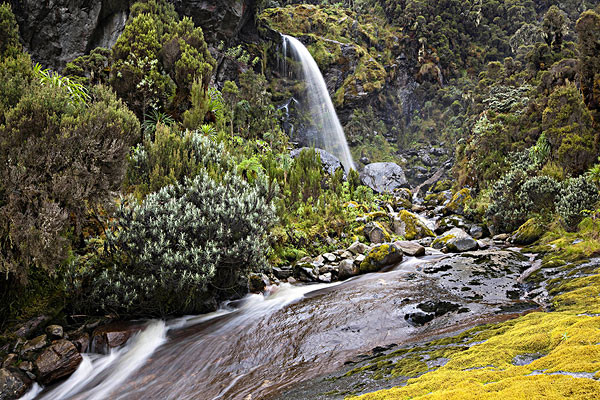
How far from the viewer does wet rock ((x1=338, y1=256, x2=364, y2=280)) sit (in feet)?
36.4

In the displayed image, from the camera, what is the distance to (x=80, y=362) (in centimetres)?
596

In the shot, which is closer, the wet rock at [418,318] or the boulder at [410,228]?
the wet rock at [418,318]

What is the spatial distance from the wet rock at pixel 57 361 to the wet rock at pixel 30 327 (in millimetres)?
466

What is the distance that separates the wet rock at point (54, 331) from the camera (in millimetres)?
6053

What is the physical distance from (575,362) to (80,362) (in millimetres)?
7268

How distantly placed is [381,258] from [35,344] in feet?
31.5

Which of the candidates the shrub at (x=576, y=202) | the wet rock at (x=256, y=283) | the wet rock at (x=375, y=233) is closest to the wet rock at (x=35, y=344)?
the wet rock at (x=256, y=283)

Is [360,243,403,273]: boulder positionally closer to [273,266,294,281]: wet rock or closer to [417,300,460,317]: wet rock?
[273,266,294,281]: wet rock

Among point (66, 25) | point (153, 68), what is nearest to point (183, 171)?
point (153, 68)

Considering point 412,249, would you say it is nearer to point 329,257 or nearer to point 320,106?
point 329,257

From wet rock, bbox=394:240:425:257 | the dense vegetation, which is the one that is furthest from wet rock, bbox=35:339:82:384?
wet rock, bbox=394:240:425:257

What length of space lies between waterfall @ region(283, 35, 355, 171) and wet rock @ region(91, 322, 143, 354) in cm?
3194

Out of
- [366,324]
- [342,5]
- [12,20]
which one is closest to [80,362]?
[366,324]

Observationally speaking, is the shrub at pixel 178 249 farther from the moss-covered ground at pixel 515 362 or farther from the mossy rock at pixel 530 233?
the mossy rock at pixel 530 233
